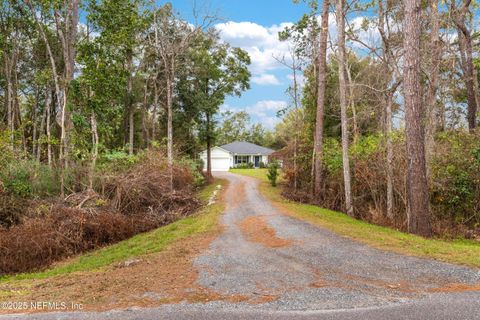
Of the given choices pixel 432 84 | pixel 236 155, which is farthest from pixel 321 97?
pixel 236 155

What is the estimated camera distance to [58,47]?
77.9 ft

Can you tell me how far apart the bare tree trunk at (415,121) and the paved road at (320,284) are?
2530 mm

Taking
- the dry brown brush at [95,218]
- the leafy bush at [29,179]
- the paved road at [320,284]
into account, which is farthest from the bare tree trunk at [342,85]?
the leafy bush at [29,179]

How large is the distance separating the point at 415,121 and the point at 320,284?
5845 mm

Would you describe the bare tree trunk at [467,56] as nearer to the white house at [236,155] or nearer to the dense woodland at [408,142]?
the dense woodland at [408,142]

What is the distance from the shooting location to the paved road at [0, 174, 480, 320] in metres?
4.43

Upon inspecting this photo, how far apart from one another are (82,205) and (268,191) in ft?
36.2

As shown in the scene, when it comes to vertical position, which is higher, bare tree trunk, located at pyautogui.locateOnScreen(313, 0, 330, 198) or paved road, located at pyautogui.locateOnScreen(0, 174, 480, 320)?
bare tree trunk, located at pyautogui.locateOnScreen(313, 0, 330, 198)

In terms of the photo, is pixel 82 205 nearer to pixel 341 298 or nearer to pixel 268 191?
pixel 341 298

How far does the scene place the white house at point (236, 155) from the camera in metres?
46.2

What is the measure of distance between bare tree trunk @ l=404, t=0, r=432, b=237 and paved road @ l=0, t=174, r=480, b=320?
8.30 ft

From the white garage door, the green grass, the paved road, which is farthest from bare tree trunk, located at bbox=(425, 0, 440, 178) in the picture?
the white garage door

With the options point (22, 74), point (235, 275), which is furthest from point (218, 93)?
point (235, 275)

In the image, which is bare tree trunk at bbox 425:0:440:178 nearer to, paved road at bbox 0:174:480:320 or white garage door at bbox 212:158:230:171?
paved road at bbox 0:174:480:320
